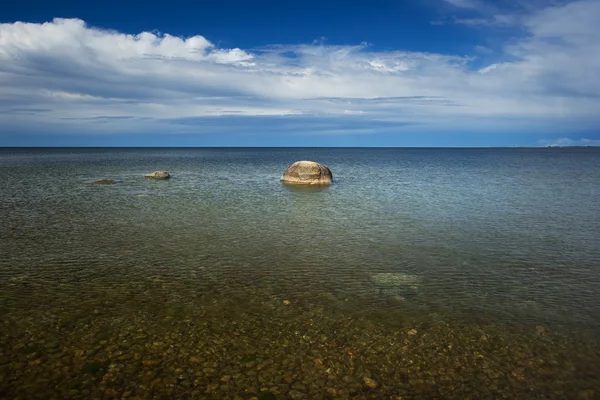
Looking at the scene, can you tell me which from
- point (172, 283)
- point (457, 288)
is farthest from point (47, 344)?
point (457, 288)

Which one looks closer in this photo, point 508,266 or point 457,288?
point 457,288

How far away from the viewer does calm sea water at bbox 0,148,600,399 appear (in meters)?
7.49

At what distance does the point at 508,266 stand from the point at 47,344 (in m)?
14.1

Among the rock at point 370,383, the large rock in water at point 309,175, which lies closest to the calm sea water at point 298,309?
the rock at point 370,383

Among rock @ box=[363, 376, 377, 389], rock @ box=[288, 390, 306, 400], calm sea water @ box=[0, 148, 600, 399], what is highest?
calm sea water @ box=[0, 148, 600, 399]

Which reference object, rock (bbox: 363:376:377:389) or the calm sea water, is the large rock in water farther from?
rock (bbox: 363:376:377:389)

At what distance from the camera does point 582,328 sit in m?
9.48

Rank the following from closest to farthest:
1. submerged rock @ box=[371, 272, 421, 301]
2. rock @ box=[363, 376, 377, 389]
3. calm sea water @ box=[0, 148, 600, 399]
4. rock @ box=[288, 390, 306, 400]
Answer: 1. rock @ box=[288, 390, 306, 400]
2. rock @ box=[363, 376, 377, 389]
3. calm sea water @ box=[0, 148, 600, 399]
4. submerged rock @ box=[371, 272, 421, 301]

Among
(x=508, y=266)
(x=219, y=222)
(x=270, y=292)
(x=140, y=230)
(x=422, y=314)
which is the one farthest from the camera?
(x=219, y=222)

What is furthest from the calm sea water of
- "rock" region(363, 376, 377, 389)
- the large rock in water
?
the large rock in water

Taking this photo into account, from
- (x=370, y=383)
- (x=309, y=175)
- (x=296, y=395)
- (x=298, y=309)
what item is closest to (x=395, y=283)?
(x=298, y=309)

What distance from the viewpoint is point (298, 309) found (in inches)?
413

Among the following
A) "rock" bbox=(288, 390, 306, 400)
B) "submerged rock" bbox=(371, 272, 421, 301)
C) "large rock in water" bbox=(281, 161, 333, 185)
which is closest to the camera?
"rock" bbox=(288, 390, 306, 400)

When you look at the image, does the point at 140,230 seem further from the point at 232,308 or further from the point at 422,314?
the point at 422,314
